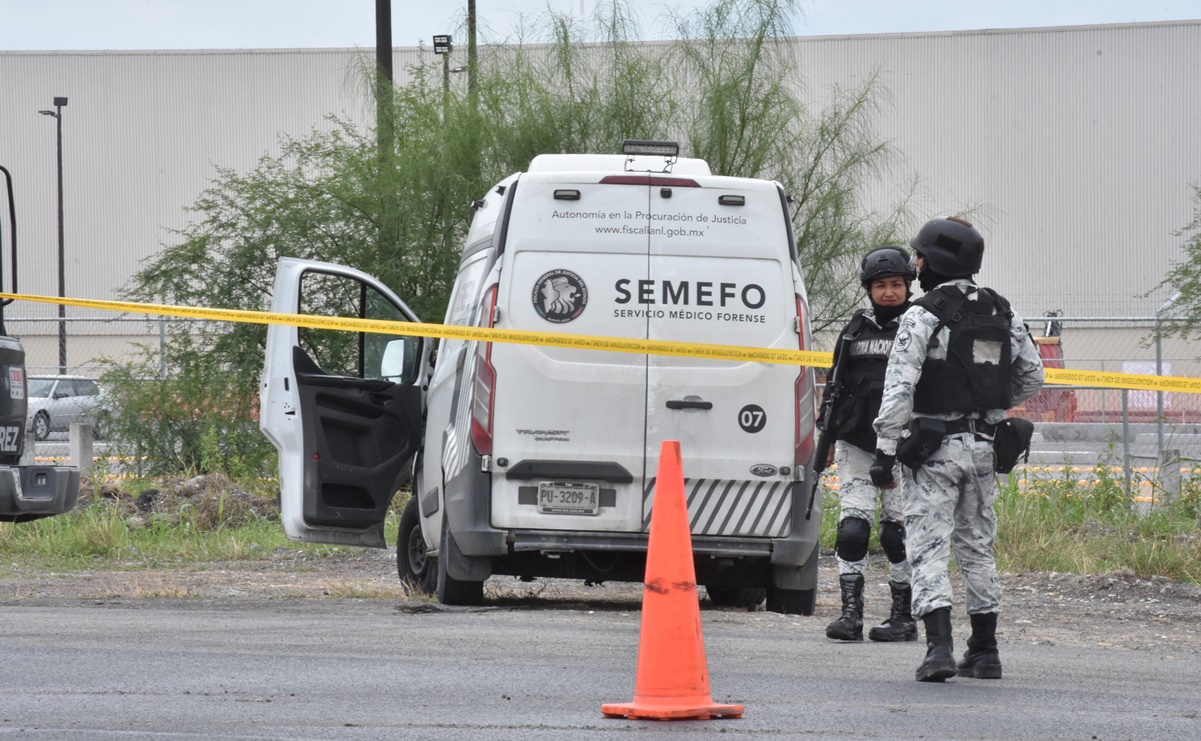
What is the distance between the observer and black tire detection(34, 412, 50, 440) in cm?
2272

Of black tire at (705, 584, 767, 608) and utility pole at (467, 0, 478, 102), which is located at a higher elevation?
utility pole at (467, 0, 478, 102)

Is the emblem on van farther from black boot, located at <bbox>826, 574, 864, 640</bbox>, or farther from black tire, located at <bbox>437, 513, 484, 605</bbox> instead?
black boot, located at <bbox>826, 574, 864, 640</bbox>

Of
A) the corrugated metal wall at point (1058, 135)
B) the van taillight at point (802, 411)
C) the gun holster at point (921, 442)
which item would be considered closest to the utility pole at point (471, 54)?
the van taillight at point (802, 411)

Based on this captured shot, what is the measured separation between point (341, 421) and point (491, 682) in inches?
135

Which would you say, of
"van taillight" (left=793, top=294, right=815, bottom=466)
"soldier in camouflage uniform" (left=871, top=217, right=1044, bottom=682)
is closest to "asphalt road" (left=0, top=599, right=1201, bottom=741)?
"soldier in camouflage uniform" (left=871, top=217, right=1044, bottom=682)

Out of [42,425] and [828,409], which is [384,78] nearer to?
[42,425]

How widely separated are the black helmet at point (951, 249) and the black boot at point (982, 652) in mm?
1336

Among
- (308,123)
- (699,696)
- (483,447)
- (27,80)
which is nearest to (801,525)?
(483,447)

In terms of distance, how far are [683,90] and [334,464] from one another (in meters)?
9.92

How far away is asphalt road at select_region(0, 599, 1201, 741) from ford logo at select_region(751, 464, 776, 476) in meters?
0.75

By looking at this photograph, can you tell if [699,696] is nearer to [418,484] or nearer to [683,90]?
[418,484]

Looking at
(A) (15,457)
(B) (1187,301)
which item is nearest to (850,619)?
(A) (15,457)

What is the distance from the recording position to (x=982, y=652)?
6.26 m

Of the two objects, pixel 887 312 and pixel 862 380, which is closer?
pixel 862 380
